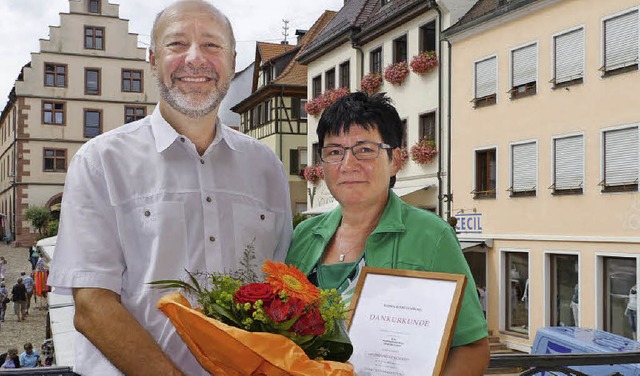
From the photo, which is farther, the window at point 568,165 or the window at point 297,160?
the window at point 297,160

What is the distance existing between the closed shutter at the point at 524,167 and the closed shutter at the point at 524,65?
4.78 feet

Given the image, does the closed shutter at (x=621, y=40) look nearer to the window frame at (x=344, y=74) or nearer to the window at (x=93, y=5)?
the window frame at (x=344, y=74)

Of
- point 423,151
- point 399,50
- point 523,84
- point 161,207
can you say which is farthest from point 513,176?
point 161,207

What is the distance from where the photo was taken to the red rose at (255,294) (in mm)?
1889

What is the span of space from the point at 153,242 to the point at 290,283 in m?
0.59

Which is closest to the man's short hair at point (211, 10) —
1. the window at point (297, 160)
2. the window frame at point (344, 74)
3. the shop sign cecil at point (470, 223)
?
the shop sign cecil at point (470, 223)

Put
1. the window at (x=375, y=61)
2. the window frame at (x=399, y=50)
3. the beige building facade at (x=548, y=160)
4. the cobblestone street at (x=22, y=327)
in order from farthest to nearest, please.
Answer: the window at (x=375, y=61), the window frame at (x=399, y=50), the cobblestone street at (x=22, y=327), the beige building facade at (x=548, y=160)

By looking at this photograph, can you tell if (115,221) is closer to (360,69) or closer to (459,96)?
(459,96)

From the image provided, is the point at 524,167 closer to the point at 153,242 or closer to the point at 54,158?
the point at 153,242

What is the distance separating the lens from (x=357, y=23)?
24.9 m

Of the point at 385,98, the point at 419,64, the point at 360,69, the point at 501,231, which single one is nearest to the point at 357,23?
the point at 360,69

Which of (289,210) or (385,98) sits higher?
(385,98)

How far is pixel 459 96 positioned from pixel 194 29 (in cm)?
1757

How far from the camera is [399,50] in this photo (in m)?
22.3
